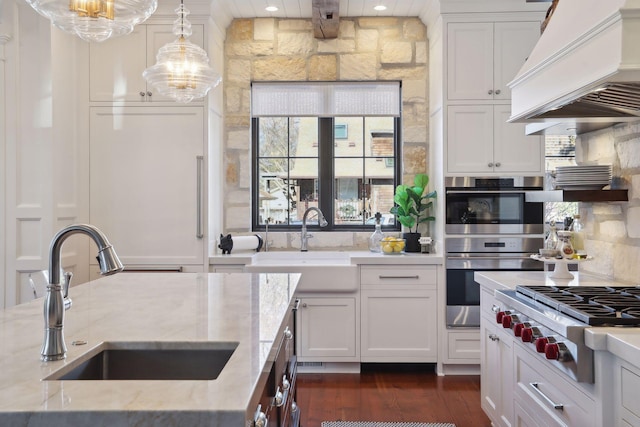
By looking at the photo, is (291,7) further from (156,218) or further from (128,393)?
(128,393)

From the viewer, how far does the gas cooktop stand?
170 cm

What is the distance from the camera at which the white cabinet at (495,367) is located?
2.46 meters

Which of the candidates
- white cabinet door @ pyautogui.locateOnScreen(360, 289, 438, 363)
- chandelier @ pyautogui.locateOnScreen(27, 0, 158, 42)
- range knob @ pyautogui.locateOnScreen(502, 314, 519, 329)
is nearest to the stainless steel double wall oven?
white cabinet door @ pyautogui.locateOnScreen(360, 289, 438, 363)

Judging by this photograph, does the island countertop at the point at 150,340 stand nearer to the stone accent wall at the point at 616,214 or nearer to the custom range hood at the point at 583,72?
the custom range hood at the point at 583,72

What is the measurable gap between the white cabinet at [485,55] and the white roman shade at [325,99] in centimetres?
67

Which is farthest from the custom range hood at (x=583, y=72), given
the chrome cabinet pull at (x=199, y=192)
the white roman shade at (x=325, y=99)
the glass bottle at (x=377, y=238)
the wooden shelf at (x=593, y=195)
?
the chrome cabinet pull at (x=199, y=192)

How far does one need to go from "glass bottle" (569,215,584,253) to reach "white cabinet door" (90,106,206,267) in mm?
2552

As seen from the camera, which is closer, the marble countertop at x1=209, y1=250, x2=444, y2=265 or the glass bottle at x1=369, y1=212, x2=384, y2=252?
the marble countertop at x1=209, y1=250, x2=444, y2=265

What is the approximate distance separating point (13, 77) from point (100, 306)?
8.07 feet

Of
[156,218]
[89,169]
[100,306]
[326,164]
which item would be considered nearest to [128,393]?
[100,306]

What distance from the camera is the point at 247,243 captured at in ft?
14.2

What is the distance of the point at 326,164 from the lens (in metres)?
4.73

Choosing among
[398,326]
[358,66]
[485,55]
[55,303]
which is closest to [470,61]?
[485,55]

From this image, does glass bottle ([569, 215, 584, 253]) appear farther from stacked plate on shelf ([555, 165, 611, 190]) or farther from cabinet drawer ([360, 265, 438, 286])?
cabinet drawer ([360, 265, 438, 286])
